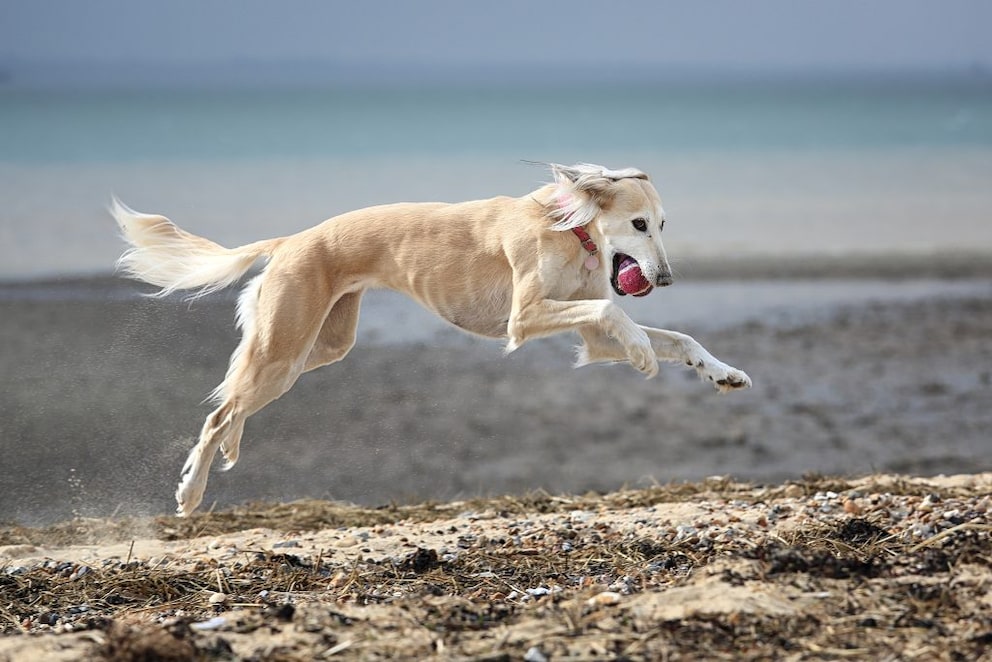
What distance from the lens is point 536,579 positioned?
19.6ft

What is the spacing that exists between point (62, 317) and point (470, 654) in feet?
37.2

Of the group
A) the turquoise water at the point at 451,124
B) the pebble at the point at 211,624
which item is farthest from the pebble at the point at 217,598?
the turquoise water at the point at 451,124

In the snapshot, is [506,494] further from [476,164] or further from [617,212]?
[476,164]

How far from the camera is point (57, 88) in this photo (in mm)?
71938

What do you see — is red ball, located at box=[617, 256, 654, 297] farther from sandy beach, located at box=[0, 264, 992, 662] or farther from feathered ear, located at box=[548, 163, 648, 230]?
sandy beach, located at box=[0, 264, 992, 662]

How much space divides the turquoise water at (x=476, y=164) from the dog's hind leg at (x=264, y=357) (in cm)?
1150

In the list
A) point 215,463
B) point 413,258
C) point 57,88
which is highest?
point 57,88

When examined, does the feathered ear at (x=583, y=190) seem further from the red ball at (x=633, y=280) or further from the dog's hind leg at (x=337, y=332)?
the dog's hind leg at (x=337, y=332)

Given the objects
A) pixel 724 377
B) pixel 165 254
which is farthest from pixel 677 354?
pixel 165 254

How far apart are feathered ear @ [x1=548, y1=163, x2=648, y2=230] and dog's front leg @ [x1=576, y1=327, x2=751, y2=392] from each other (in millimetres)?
612

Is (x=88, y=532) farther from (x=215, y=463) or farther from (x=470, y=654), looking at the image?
(x=470, y=654)

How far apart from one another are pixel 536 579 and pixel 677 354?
133 cm

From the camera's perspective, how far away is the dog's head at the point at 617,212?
6.21m

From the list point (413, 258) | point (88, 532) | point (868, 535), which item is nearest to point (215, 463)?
point (88, 532)
